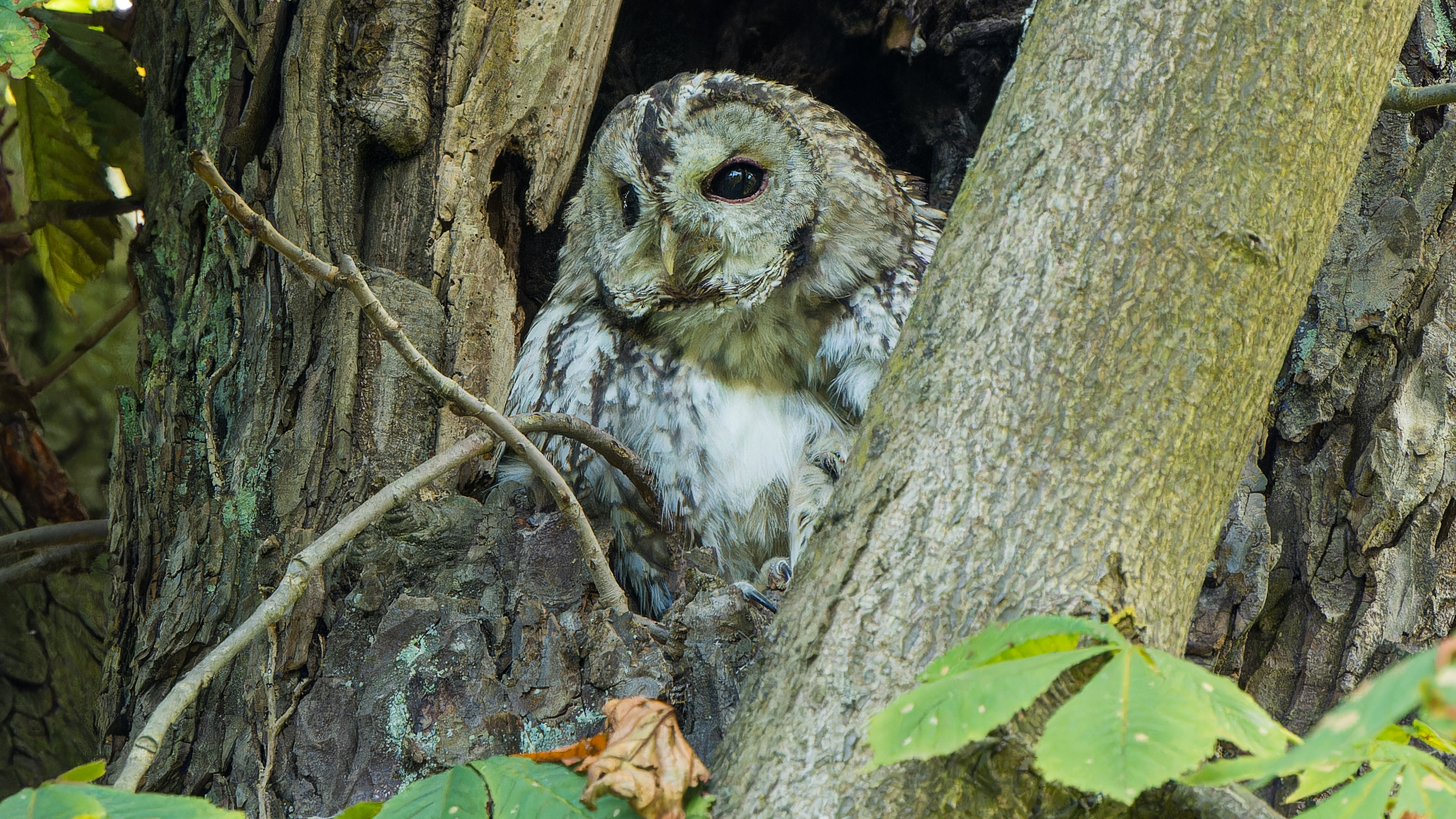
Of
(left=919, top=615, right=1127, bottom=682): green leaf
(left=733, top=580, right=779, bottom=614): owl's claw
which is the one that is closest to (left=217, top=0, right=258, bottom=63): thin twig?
(left=733, top=580, right=779, bottom=614): owl's claw

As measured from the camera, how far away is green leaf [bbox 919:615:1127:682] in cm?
83

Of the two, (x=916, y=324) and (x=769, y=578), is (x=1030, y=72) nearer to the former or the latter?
(x=916, y=324)

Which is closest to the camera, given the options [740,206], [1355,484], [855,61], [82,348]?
[1355,484]

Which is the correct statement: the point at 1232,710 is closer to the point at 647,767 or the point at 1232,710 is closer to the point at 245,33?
the point at 647,767

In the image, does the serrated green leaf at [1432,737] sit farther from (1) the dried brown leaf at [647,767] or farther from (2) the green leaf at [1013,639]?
(1) the dried brown leaf at [647,767]

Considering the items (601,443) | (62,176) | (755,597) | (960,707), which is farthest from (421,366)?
(62,176)

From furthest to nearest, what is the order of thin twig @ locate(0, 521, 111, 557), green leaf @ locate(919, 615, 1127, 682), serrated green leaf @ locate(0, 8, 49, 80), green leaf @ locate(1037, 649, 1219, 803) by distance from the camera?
thin twig @ locate(0, 521, 111, 557)
serrated green leaf @ locate(0, 8, 49, 80)
green leaf @ locate(919, 615, 1127, 682)
green leaf @ locate(1037, 649, 1219, 803)

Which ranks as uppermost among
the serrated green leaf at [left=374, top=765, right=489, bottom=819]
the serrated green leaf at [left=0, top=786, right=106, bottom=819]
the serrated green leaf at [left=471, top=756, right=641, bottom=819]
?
the serrated green leaf at [left=471, top=756, right=641, bottom=819]

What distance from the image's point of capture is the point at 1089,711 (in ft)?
2.49

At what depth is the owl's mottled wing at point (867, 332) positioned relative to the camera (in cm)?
207

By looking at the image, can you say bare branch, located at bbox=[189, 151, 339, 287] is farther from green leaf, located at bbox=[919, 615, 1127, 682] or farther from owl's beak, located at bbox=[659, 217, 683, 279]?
owl's beak, located at bbox=[659, 217, 683, 279]

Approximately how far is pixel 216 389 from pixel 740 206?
3.46 feet

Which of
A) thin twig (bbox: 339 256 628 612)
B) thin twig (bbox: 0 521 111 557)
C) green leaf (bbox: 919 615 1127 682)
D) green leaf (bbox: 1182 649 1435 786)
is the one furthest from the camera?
thin twig (bbox: 0 521 111 557)

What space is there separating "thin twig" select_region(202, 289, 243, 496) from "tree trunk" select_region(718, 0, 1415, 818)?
4.15ft
